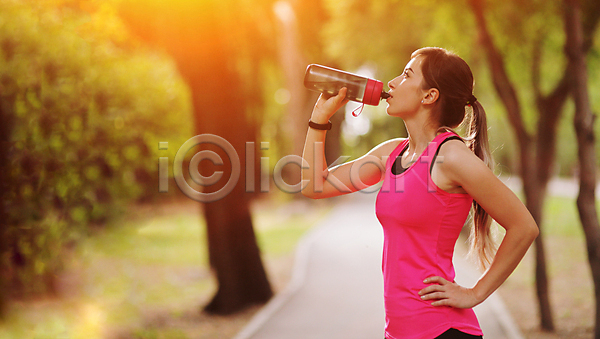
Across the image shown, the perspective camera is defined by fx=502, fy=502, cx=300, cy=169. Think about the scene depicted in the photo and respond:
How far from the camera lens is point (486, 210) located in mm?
2033

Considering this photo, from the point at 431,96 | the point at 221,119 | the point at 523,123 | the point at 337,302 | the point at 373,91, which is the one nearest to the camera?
the point at 431,96

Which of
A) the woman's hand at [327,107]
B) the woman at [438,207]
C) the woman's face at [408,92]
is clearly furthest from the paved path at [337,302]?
the woman's face at [408,92]

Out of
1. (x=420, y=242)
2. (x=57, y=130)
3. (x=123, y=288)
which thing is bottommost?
(x=123, y=288)

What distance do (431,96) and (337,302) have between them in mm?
5781

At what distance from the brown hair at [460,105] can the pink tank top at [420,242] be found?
20 cm

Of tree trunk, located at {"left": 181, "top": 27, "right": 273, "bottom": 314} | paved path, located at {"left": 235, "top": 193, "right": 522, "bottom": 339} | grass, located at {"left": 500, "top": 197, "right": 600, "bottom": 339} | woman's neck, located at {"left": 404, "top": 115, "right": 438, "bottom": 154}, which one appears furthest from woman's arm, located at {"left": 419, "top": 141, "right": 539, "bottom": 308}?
tree trunk, located at {"left": 181, "top": 27, "right": 273, "bottom": 314}

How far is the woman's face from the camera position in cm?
224

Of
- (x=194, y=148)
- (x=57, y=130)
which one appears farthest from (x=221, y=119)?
(x=57, y=130)

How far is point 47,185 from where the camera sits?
20.9 ft

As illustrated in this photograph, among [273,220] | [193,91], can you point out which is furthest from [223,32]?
[273,220]

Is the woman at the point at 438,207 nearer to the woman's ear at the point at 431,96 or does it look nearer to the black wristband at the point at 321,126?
the woman's ear at the point at 431,96

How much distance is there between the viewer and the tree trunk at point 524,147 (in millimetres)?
6070

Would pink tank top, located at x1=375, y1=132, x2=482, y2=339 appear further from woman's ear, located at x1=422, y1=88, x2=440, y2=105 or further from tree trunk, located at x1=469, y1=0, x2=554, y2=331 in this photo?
tree trunk, located at x1=469, y1=0, x2=554, y2=331

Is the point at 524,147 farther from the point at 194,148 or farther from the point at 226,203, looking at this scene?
the point at 194,148
